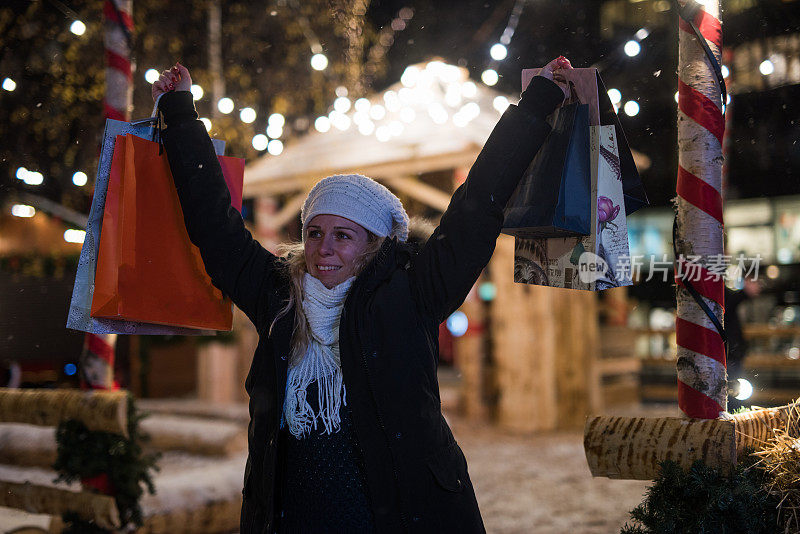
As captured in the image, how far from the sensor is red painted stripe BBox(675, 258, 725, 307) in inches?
84.4

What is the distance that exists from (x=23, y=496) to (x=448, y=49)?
5.48m

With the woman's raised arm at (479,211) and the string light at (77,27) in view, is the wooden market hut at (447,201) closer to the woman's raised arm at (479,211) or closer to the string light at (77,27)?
the string light at (77,27)

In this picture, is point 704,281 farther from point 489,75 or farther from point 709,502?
point 489,75

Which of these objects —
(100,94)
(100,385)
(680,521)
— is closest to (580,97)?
(680,521)

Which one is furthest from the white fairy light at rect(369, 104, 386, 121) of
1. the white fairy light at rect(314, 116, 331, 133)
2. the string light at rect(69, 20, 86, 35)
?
the string light at rect(69, 20, 86, 35)

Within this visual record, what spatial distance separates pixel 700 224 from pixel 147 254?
5.93 feet

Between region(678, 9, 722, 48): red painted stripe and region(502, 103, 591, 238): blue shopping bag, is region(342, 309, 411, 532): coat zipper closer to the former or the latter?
region(502, 103, 591, 238): blue shopping bag

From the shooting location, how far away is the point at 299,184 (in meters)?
7.17

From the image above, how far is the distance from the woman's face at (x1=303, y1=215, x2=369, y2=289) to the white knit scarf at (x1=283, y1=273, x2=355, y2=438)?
41 millimetres

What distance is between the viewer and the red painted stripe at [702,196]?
2162mm

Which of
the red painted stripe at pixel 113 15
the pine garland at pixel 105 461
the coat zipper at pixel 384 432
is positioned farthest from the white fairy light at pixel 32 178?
the coat zipper at pixel 384 432

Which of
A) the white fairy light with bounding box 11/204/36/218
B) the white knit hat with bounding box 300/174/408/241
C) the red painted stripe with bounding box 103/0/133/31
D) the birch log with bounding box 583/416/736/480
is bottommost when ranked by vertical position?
the birch log with bounding box 583/416/736/480

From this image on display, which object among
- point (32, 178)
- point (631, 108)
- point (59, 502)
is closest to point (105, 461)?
point (59, 502)

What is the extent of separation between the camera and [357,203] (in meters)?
2.05
